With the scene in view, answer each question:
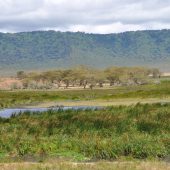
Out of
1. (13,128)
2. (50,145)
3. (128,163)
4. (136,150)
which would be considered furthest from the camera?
(13,128)

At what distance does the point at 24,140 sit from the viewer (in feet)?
80.2

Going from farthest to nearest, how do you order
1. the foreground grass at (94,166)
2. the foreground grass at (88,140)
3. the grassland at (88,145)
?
the foreground grass at (88,140) → the grassland at (88,145) → the foreground grass at (94,166)

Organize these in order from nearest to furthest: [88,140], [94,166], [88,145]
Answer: [94,166]
[88,145]
[88,140]

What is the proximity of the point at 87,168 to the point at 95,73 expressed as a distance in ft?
561

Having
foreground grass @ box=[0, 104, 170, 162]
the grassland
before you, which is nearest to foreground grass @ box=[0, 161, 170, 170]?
the grassland

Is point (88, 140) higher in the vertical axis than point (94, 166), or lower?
lower

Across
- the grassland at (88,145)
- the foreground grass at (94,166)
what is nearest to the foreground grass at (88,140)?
the grassland at (88,145)

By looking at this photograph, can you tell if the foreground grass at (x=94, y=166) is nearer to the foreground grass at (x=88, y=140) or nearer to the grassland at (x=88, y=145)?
the grassland at (x=88, y=145)

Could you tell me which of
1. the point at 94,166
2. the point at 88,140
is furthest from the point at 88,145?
the point at 94,166

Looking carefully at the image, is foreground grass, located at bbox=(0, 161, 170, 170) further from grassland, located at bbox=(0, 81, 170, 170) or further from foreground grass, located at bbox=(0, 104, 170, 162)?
foreground grass, located at bbox=(0, 104, 170, 162)

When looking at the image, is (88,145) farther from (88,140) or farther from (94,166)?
(94,166)

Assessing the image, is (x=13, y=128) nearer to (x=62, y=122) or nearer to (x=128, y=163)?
(x=62, y=122)

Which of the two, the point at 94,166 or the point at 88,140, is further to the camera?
the point at 88,140

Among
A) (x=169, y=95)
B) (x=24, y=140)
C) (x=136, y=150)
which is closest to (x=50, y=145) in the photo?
(x=24, y=140)
